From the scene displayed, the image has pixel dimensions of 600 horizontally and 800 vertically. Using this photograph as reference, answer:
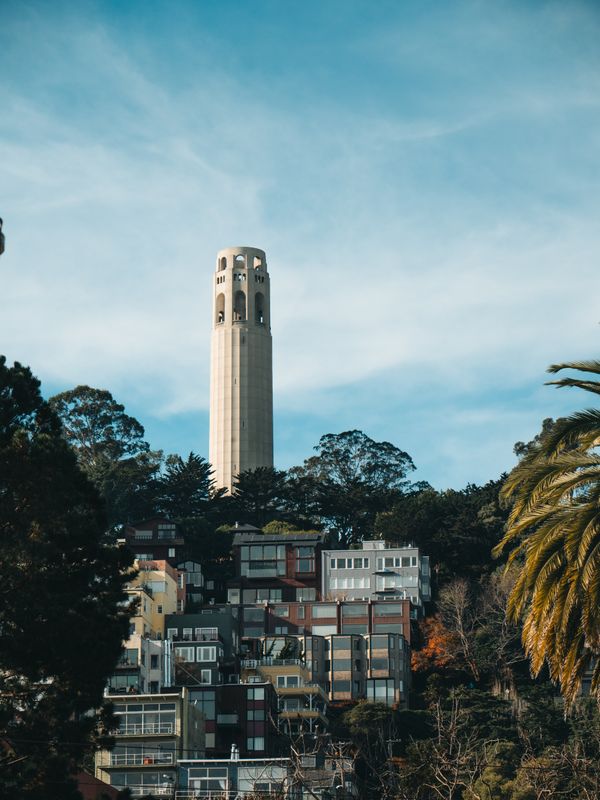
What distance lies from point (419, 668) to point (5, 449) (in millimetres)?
70641

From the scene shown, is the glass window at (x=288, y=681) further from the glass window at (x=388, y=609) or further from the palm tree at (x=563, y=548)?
the palm tree at (x=563, y=548)

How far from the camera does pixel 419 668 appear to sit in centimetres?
10700

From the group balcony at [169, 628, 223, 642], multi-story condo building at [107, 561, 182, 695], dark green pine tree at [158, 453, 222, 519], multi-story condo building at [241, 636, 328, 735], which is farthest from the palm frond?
dark green pine tree at [158, 453, 222, 519]

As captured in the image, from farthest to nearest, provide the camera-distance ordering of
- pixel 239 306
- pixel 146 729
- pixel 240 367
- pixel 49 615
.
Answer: pixel 239 306 → pixel 240 367 → pixel 146 729 → pixel 49 615

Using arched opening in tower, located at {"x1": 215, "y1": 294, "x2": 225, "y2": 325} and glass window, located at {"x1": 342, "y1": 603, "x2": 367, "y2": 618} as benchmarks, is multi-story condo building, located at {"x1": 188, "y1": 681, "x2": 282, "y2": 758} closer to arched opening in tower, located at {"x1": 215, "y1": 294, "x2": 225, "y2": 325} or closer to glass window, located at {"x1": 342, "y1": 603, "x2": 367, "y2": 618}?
glass window, located at {"x1": 342, "y1": 603, "x2": 367, "y2": 618}

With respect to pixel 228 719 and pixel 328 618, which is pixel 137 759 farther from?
pixel 328 618

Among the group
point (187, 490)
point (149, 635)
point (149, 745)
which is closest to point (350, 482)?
point (187, 490)

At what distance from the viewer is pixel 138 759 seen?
73125mm

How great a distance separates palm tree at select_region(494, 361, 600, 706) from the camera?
21641 millimetres

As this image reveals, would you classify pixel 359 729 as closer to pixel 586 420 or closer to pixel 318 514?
pixel 318 514

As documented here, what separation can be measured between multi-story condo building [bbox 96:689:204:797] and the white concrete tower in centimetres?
7691

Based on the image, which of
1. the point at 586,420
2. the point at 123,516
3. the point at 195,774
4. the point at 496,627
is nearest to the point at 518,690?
the point at 496,627

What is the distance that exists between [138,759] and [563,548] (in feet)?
178

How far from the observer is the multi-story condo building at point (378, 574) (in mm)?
117875
